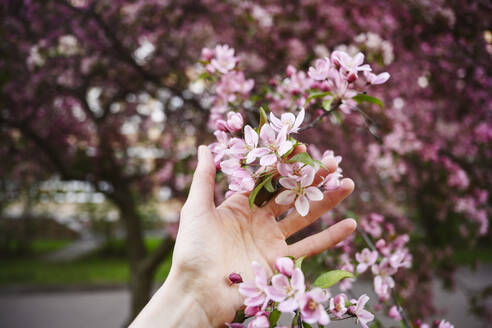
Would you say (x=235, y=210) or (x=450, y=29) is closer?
(x=235, y=210)

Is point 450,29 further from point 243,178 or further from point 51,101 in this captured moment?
point 51,101

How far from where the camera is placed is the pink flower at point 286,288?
773mm

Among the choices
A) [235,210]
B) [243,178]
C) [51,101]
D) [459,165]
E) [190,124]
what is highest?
[51,101]

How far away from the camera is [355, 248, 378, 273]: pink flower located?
1505 mm

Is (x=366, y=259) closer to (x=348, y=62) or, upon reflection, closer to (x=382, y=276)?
(x=382, y=276)

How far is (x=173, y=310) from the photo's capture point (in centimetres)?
110

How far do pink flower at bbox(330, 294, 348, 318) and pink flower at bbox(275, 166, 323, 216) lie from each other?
Answer: 279mm

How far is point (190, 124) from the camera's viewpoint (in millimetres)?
4762

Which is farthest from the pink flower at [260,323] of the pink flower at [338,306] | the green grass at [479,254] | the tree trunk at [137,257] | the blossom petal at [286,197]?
the green grass at [479,254]

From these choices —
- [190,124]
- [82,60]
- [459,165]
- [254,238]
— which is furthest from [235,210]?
[190,124]

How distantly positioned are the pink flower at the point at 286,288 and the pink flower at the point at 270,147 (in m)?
0.32

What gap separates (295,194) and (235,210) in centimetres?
39

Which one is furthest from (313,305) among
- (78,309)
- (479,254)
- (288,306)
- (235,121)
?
(479,254)

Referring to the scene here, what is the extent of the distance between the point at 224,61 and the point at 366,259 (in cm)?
127
